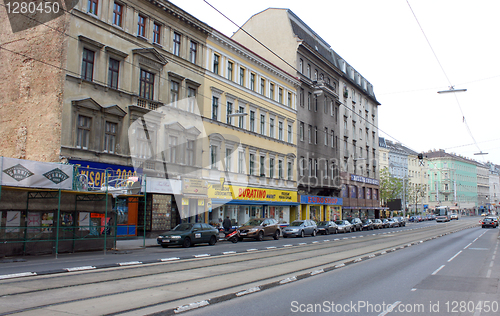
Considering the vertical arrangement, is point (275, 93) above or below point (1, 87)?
above

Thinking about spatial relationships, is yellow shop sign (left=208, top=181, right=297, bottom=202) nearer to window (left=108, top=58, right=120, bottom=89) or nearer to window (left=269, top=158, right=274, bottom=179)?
window (left=269, top=158, right=274, bottom=179)

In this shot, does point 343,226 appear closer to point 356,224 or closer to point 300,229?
point 356,224

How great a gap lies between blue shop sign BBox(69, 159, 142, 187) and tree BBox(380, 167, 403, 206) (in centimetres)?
5666

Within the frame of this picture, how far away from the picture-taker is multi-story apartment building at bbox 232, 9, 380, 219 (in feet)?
147

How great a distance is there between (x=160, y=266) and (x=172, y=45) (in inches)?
769

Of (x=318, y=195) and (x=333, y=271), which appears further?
(x=318, y=195)

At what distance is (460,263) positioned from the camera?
14352 mm

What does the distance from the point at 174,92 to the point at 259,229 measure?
11.4m

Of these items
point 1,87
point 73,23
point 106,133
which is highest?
point 73,23

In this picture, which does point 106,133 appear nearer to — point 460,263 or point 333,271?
point 333,271

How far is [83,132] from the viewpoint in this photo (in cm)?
2236

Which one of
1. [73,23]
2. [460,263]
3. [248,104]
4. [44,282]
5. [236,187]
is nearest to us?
[44,282]

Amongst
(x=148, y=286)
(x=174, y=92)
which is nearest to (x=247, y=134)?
(x=174, y=92)

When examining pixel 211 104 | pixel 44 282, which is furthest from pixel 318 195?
pixel 44 282
